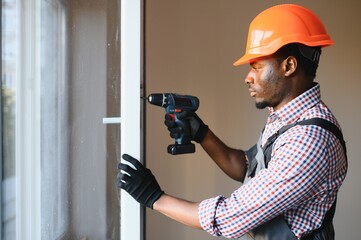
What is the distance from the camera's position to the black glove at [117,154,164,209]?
1030mm

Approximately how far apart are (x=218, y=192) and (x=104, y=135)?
50.0 inches

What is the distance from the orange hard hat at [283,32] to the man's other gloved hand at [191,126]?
332 millimetres

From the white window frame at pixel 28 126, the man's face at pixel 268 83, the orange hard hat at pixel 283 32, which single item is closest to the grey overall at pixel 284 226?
the man's face at pixel 268 83

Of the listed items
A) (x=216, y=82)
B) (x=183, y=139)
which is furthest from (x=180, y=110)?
(x=216, y=82)

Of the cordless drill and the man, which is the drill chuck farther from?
the man

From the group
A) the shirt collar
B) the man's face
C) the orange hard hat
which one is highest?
the orange hard hat

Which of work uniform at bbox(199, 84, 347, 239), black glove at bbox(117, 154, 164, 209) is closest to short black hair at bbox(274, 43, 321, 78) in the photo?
work uniform at bbox(199, 84, 347, 239)

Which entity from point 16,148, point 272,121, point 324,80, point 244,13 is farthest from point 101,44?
point 324,80

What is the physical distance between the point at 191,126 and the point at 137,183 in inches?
16.5

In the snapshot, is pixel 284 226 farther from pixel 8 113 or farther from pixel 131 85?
pixel 8 113

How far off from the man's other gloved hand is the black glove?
26cm

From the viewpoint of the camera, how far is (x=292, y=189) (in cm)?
90

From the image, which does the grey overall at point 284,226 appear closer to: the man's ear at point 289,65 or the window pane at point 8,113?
the man's ear at point 289,65

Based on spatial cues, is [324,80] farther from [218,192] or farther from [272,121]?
[272,121]
